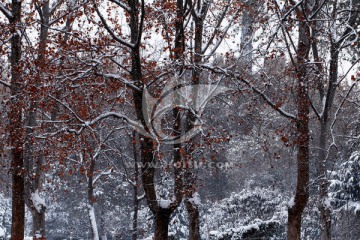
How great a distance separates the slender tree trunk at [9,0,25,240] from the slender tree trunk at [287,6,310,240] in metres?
5.57

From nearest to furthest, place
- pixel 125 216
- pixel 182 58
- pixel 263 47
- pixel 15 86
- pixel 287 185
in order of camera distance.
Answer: pixel 182 58 < pixel 15 86 < pixel 263 47 < pixel 287 185 < pixel 125 216

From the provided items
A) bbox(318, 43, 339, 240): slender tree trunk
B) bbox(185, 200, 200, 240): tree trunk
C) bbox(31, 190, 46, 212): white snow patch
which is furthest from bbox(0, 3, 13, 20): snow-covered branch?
bbox(318, 43, 339, 240): slender tree trunk

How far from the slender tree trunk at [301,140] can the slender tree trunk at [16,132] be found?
5.57 metres

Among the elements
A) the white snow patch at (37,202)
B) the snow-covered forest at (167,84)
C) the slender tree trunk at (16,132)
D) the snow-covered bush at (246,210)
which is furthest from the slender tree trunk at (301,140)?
the snow-covered bush at (246,210)

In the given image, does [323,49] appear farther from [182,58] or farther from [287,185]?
[287,185]

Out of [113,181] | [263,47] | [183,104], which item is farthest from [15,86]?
[113,181]

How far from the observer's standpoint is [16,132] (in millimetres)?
9164

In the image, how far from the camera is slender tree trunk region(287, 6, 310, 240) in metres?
9.54

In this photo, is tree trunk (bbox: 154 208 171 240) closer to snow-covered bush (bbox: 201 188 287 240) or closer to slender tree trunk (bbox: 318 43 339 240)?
slender tree trunk (bbox: 318 43 339 240)

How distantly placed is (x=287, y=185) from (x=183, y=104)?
18316mm

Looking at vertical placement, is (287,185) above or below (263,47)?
below

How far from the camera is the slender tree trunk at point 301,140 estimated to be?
9539mm

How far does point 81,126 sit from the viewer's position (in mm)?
8844

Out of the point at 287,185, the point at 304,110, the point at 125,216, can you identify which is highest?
the point at 304,110
